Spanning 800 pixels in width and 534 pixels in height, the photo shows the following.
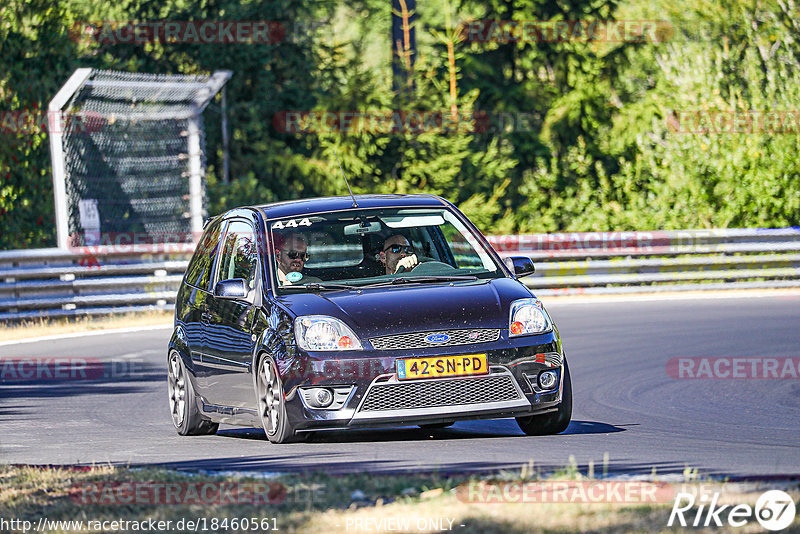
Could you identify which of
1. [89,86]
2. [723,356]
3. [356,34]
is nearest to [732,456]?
[723,356]

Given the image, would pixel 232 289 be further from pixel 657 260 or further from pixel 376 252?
pixel 657 260

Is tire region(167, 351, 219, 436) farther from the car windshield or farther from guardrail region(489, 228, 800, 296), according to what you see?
guardrail region(489, 228, 800, 296)

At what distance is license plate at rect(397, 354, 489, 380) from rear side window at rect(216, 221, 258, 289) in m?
1.50

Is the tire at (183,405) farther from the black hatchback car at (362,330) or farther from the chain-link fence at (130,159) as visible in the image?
the chain-link fence at (130,159)

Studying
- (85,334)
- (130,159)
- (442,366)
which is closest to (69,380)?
(85,334)

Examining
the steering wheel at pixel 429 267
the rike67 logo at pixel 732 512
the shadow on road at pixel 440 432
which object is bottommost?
the shadow on road at pixel 440 432

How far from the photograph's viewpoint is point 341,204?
10492 mm

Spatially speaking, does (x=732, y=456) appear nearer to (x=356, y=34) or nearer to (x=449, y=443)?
(x=449, y=443)

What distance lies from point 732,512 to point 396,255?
15.6 feet

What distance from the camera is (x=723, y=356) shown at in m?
15.1

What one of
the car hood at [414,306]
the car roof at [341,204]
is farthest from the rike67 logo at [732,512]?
the car roof at [341,204]

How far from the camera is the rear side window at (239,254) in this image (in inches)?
403

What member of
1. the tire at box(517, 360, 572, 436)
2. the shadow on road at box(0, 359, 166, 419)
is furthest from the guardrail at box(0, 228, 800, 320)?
the tire at box(517, 360, 572, 436)

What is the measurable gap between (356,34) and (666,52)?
2723cm
